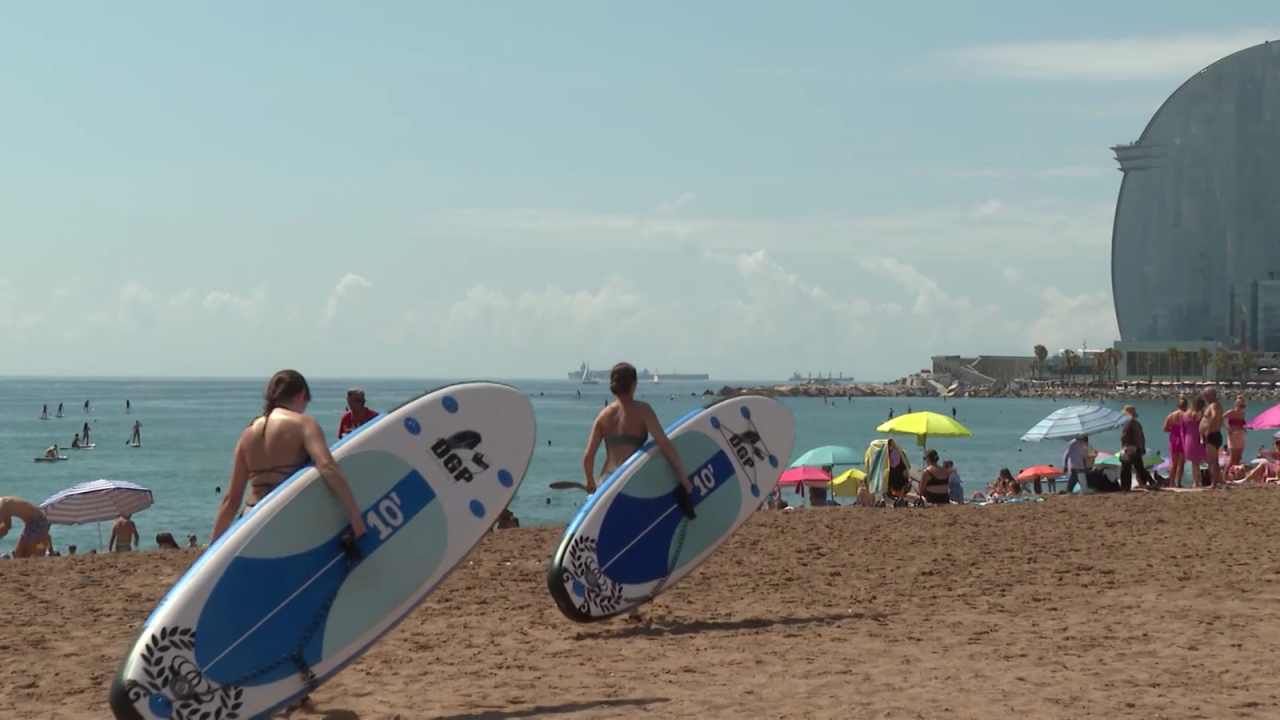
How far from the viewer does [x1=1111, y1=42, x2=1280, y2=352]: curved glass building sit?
456 feet

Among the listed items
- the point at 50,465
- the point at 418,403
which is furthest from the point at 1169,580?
the point at 50,465

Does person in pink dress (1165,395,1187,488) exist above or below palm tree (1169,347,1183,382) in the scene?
below

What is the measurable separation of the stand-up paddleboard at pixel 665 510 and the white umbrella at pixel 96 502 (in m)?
12.4

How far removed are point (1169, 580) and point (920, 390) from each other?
189 metres

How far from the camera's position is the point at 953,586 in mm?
8773

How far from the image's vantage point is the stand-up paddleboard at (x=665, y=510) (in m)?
7.36

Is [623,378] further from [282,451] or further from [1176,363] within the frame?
[1176,363]

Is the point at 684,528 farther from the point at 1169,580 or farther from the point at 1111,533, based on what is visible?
the point at 1111,533

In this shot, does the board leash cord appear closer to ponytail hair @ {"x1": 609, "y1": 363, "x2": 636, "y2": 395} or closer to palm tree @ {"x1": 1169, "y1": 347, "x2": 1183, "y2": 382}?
ponytail hair @ {"x1": 609, "y1": 363, "x2": 636, "y2": 395}

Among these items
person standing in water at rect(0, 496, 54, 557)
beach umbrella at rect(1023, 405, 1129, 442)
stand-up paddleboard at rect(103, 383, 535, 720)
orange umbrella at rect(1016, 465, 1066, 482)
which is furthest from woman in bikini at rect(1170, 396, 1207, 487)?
person standing in water at rect(0, 496, 54, 557)

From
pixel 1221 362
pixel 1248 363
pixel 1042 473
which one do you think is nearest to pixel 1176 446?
pixel 1042 473

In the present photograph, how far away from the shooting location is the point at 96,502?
62.7 ft

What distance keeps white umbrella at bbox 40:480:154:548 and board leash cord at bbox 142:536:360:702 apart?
46.5 ft

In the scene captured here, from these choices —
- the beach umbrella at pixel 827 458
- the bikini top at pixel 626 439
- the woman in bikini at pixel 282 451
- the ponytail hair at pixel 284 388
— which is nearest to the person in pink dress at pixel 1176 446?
the beach umbrella at pixel 827 458
